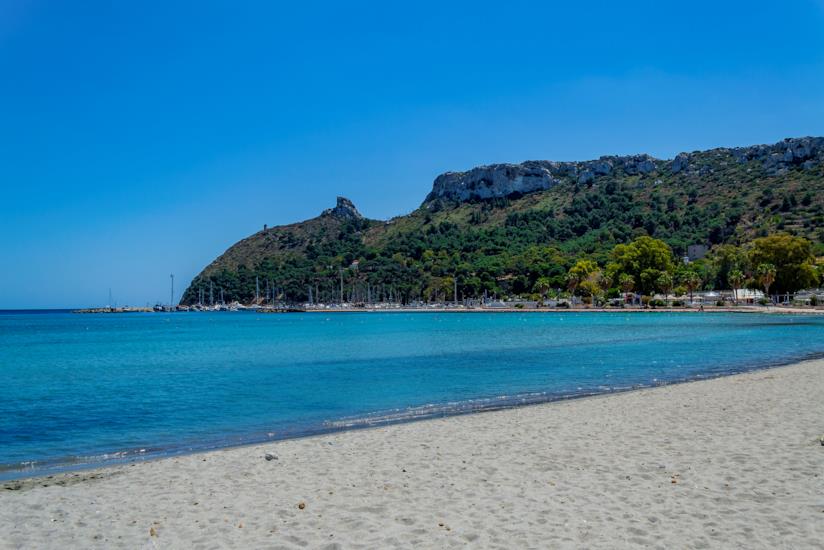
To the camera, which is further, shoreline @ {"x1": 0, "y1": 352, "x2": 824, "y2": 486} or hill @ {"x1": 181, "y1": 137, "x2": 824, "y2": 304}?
hill @ {"x1": 181, "y1": 137, "x2": 824, "y2": 304}

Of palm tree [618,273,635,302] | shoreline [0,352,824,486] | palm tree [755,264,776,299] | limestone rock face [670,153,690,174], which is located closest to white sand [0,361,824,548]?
shoreline [0,352,824,486]

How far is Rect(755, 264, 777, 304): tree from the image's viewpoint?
311ft

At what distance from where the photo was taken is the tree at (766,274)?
9469 centimetres

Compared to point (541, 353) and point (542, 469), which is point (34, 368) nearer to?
point (541, 353)

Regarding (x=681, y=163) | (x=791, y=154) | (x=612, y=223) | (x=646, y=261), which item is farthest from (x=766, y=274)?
(x=681, y=163)

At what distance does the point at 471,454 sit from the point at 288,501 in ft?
11.9

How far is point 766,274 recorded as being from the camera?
95.4 meters

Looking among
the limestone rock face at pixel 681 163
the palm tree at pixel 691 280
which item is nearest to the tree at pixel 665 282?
the palm tree at pixel 691 280

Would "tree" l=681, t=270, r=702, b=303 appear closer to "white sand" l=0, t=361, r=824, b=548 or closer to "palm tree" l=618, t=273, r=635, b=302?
"palm tree" l=618, t=273, r=635, b=302

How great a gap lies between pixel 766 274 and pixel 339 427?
97154 mm

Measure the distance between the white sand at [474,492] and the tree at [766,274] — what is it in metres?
92.4

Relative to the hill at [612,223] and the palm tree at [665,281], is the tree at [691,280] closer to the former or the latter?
the palm tree at [665,281]

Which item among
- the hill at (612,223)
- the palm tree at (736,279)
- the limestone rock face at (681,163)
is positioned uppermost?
the limestone rock face at (681,163)

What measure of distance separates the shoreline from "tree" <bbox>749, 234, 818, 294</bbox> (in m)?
84.0
